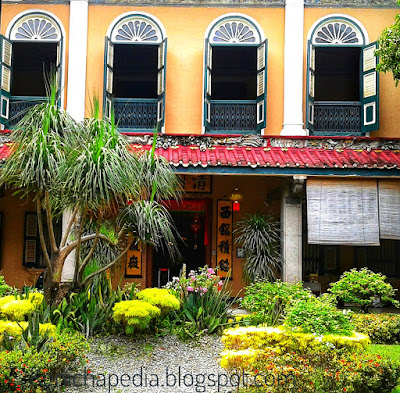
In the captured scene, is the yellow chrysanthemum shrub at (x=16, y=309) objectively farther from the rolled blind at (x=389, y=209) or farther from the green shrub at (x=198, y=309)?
the rolled blind at (x=389, y=209)

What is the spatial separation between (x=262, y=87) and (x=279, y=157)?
1.92 m

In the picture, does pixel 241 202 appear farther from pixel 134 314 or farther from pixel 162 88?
pixel 134 314

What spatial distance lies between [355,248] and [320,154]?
322 cm

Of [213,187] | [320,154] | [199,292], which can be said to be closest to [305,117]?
[320,154]

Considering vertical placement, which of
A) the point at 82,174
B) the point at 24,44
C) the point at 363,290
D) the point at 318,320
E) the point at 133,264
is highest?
the point at 24,44

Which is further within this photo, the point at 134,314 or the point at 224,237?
the point at 224,237

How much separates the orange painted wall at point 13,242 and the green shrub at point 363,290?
23.9 feet

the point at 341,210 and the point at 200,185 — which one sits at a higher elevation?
the point at 200,185

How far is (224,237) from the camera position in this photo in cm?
1286

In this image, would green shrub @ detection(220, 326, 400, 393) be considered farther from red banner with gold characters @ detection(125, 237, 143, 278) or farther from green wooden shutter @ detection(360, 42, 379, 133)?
red banner with gold characters @ detection(125, 237, 143, 278)

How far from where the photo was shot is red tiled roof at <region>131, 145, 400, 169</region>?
34.5 ft

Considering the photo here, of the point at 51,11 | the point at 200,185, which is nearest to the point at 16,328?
the point at 200,185

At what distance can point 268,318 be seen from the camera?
27.7 feet

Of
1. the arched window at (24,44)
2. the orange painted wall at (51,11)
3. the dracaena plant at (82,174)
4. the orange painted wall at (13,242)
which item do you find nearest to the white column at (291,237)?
the dracaena plant at (82,174)
